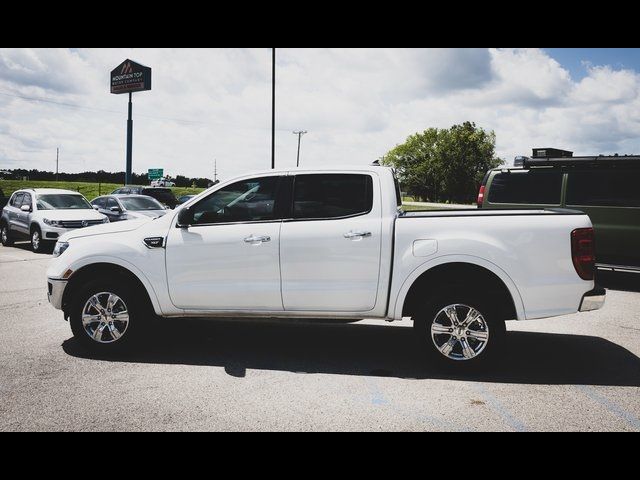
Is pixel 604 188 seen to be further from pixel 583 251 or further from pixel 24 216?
pixel 24 216

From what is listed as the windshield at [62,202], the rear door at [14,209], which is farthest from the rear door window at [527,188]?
the rear door at [14,209]

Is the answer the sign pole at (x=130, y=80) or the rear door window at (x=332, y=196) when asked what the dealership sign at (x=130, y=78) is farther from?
the rear door window at (x=332, y=196)

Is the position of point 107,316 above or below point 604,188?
below

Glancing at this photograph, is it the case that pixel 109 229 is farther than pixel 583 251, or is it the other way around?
pixel 109 229

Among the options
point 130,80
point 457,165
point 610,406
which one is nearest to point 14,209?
point 610,406

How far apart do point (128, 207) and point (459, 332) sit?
46.1ft

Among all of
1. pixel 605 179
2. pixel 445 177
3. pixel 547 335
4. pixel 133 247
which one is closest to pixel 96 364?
pixel 133 247

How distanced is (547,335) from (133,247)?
4802 mm

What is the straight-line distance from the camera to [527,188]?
33.7 ft

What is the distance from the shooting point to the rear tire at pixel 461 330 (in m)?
4.74

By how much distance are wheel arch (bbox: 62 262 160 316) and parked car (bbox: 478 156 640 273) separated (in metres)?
7.46

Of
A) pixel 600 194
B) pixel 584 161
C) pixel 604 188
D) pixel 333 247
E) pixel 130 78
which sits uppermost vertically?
pixel 130 78

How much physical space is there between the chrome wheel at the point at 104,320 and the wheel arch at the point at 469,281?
277cm

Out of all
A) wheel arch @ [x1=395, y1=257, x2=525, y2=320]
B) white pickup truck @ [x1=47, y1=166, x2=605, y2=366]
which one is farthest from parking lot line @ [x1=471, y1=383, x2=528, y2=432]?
wheel arch @ [x1=395, y1=257, x2=525, y2=320]
